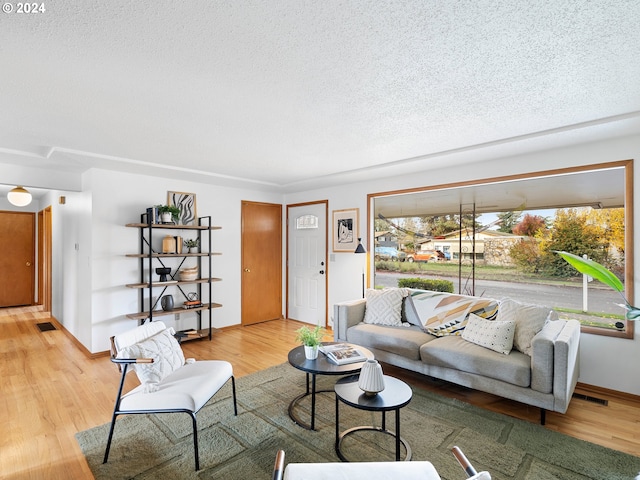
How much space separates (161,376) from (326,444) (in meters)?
1.21

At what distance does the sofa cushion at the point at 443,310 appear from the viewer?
3.39 metres

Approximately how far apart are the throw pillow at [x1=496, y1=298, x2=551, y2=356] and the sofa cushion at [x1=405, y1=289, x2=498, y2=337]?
0.24 meters

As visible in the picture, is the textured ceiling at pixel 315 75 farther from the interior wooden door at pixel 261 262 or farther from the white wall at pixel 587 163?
the interior wooden door at pixel 261 262

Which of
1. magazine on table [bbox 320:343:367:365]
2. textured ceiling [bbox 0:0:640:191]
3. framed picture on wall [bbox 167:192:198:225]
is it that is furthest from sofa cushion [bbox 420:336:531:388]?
framed picture on wall [bbox 167:192:198:225]

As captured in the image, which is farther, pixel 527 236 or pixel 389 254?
pixel 389 254

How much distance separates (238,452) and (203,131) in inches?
97.9

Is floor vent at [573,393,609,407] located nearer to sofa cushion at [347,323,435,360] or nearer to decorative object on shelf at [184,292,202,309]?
sofa cushion at [347,323,435,360]

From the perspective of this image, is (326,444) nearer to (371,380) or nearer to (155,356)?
(371,380)

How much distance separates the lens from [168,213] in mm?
4336

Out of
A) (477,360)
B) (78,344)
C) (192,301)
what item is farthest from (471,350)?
(78,344)

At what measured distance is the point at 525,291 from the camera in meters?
3.61

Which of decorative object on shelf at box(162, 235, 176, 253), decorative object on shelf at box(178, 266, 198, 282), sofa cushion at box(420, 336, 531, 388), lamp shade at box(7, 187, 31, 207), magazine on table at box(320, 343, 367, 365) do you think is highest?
lamp shade at box(7, 187, 31, 207)

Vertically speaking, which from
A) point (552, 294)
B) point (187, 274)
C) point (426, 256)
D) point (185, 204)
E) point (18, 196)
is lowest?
point (552, 294)

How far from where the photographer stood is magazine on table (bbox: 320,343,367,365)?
2.59m
